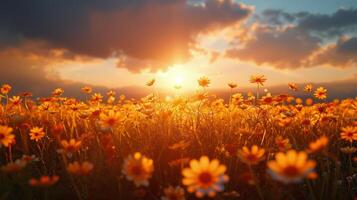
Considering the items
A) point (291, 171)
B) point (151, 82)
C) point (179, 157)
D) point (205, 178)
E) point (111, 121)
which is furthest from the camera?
point (151, 82)

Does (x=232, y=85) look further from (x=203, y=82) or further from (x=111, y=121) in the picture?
(x=111, y=121)

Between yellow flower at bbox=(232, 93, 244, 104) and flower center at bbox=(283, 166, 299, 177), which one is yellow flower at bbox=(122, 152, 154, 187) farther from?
yellow flower at bbox=(232, 93, 244, 104)

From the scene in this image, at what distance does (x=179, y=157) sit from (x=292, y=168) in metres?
2.29

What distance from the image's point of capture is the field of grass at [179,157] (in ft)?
8.77

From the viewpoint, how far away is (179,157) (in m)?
4.35

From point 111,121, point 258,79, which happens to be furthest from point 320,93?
point 111,121

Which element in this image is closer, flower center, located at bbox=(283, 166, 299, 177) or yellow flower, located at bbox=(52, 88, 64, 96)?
flower center, located at bbox=(283, 166, 299, 177)

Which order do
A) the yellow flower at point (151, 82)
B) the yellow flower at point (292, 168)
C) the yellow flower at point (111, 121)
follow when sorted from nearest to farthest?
the yellow flower at point (292, 168) < the yellow flower at point (111, 121) < the yellow flower at point (151, 82)

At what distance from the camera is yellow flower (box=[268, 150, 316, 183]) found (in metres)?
2.09

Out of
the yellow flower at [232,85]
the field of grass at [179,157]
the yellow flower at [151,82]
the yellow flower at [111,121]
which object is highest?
the yellow flower at [151,82]

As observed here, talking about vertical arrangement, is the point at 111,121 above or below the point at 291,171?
above

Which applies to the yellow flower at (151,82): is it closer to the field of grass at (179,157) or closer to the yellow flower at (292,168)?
the field of grass at (179,157)

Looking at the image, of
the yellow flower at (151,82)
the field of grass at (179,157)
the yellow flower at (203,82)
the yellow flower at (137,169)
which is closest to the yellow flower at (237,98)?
the field of grass at (179,157)

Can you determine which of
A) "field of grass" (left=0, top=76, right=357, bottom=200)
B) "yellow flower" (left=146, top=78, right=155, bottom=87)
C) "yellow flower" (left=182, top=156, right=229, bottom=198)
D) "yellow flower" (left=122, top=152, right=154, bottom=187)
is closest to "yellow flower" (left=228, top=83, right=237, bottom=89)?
"field of grass" (left=0, top=76, right=357, bottom=200)
